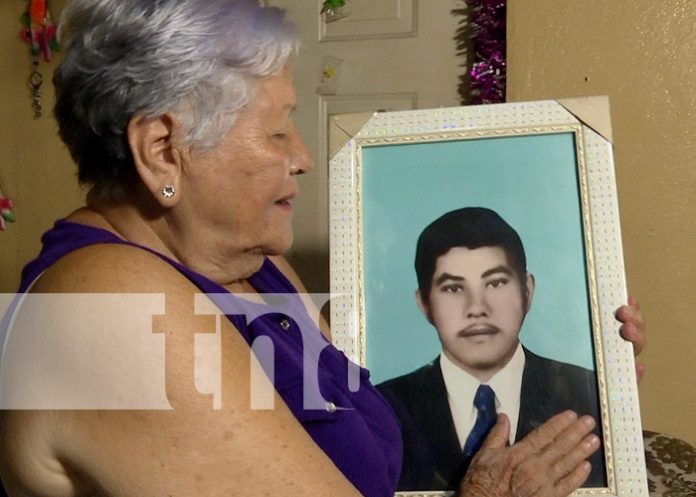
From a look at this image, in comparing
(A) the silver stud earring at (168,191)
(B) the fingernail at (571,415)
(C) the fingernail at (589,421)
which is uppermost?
(A) the silver stud earring at (168,191)

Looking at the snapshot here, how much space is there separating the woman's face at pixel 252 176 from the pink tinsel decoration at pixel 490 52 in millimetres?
1075

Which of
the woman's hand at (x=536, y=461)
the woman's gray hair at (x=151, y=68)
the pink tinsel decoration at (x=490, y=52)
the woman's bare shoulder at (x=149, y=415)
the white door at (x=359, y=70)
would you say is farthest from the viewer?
the white door at (x=359, y=70)

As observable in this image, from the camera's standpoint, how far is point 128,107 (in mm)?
801

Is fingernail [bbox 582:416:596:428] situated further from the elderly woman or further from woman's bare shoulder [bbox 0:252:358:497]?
woman's bare shoulder [bbox 0:252:358:497]

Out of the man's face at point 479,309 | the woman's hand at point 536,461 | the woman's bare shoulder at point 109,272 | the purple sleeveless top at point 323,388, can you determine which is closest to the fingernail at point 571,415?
the woman's hand at point 536,461

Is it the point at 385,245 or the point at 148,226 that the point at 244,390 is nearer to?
the point at 148,226

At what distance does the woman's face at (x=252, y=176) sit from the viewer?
86 centimetres

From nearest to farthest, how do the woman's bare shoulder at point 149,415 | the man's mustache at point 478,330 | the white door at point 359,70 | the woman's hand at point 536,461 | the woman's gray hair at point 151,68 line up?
the woman's bare shoulder at point 149,415, the woman's gray hair at point 151,68, the woman's hand at point 536,461, the man's mustache at point 478,330, the white door at point 359,70

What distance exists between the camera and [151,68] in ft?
2.57

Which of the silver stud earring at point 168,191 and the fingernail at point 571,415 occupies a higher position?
the silver stud earring at point 168,191

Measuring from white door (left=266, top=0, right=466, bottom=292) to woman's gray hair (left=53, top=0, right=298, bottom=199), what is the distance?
1285 millimetres

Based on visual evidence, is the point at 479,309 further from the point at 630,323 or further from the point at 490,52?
the point at 490,52

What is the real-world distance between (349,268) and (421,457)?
0.31 metres

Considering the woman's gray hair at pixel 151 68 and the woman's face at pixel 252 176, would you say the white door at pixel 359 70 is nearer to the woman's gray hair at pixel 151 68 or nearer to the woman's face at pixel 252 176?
the woman's face at pixel 252 176
